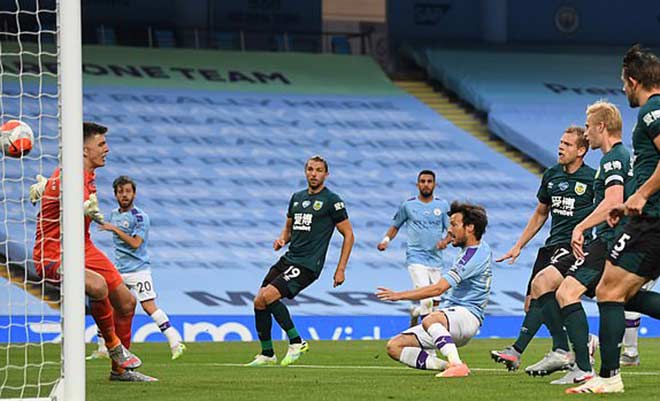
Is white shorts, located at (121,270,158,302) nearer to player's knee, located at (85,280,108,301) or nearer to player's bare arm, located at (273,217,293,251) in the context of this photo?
player's bare arm, located at (273,217,293,251)

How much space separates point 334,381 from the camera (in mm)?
9844

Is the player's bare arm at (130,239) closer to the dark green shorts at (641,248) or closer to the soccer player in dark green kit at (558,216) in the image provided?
the soccer player in dark green kit at (558,216)

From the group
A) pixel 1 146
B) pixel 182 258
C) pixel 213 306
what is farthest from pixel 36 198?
pixel 182 258

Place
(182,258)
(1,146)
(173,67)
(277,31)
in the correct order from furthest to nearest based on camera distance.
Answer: (277,31) < (173,67) < (182,258) < (1,146)

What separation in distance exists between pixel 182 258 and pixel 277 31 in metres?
10.4

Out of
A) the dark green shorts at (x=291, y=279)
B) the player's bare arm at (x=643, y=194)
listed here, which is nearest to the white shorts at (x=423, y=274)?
the dark green shorts at (x=291, y=279)

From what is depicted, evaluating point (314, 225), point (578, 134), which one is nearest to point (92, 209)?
point (578, 134)

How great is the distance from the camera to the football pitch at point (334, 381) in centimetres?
836

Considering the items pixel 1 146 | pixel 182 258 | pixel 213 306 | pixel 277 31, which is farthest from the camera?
pixel 277 31

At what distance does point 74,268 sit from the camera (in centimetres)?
718

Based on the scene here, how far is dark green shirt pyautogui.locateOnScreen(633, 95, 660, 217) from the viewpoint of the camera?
25.4 ft

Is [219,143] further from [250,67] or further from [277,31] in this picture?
[277,31]

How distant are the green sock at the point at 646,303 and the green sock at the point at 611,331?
61cm

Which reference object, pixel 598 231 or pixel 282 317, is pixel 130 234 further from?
pixel 598 231
